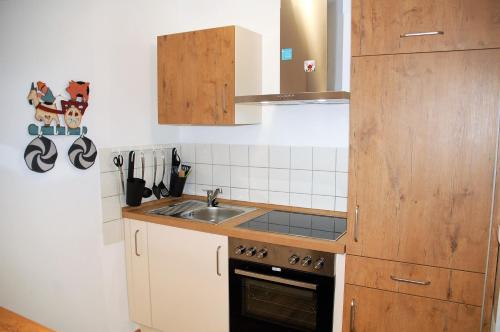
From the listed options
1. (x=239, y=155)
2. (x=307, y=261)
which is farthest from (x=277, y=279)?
(x=239, y=155)

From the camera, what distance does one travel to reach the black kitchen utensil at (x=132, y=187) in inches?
106

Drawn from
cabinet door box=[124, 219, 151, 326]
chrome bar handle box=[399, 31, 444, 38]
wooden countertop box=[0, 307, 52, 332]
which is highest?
chrome bar handle box=[399, 31, 444, 38]

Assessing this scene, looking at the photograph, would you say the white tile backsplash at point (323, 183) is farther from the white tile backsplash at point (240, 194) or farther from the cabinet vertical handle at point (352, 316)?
the cabinet vertical handle at point (352, 316)

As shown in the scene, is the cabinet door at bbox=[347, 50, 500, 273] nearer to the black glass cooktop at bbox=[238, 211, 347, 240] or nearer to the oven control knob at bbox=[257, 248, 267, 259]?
the black glass cooktop at bbox=[238, 211, 347, 240]

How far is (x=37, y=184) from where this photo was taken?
225 cm

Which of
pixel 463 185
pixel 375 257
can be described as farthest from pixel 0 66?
pixel 463 185

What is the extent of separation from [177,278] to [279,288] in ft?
2.37

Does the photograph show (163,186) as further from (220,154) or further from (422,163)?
(422,163)

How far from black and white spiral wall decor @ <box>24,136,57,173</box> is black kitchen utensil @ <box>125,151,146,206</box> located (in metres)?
0.52

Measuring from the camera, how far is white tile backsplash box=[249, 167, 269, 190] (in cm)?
283

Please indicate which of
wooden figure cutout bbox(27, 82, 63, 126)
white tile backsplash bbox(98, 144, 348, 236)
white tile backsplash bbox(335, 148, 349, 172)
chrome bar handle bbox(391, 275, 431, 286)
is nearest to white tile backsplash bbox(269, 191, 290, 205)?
white tile backsplash bbox(98, 144, 348, 236)

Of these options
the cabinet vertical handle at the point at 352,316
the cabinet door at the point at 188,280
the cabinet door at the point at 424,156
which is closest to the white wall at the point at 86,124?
the cabinet door at the point at 188,280

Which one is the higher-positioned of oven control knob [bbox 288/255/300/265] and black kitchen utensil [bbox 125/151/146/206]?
black kitchen utensil [bbox 125/151/146/206]

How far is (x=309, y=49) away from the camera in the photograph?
7.44ft
